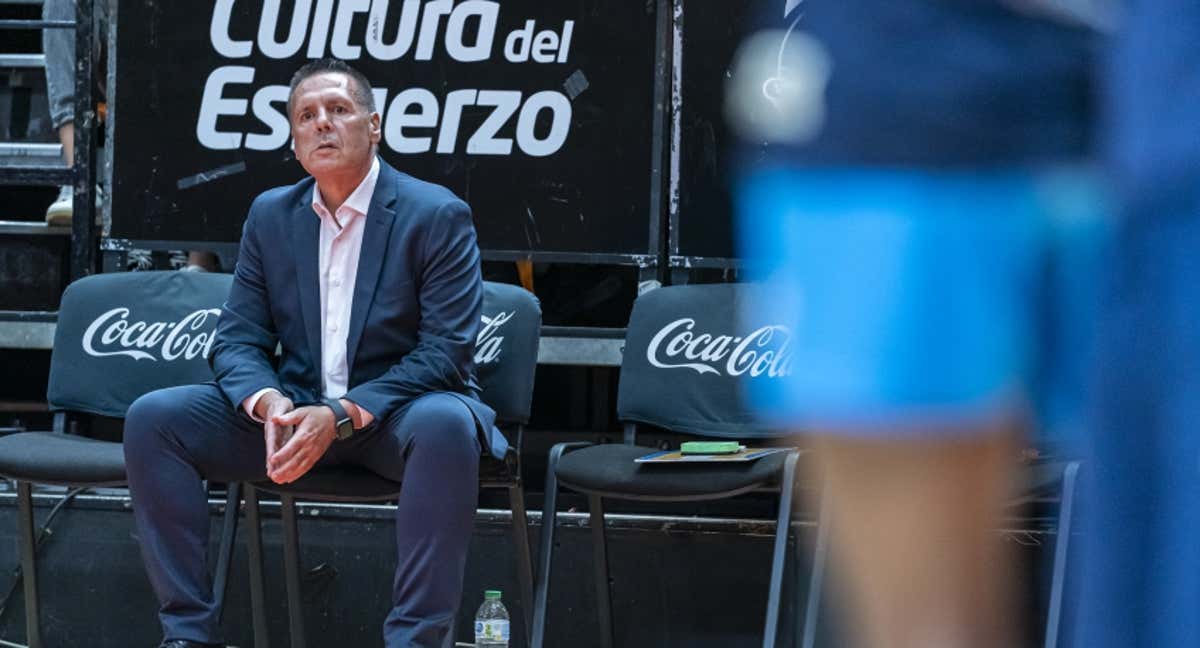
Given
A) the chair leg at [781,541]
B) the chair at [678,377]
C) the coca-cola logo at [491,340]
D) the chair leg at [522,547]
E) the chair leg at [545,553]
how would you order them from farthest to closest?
the coca-cola logo at [491,340]
the chair at [678,377]
the chair leg at [522,547]
the chair leg at [545,553]
the chair leg at [781,541]

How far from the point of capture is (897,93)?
88 centimetres

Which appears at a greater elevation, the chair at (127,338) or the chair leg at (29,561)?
the chair at (127,338)

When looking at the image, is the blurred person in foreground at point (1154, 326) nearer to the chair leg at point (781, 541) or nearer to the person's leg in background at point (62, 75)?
the chair leg at point (781, 541)

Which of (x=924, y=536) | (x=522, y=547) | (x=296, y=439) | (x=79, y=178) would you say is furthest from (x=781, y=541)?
(x=924, y=536)

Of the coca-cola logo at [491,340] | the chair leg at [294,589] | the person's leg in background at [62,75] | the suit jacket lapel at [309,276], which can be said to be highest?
the person's leg in background at [62,75]

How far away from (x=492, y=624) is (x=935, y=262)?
345 centimetres

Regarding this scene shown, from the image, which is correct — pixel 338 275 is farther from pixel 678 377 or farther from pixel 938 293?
pixel 938 293

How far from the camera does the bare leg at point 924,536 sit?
0.91 metres

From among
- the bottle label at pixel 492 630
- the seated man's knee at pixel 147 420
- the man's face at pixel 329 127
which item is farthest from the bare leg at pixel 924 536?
the bottle label at pixel 492 630

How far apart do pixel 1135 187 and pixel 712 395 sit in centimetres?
346

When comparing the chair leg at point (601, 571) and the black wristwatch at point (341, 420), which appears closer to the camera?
the black wristwatch at point (341, 420)

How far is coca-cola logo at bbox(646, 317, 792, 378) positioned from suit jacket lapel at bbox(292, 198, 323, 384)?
928 millimetres

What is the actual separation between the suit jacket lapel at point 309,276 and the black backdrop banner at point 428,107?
88 centimetres

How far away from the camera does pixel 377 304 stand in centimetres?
386
